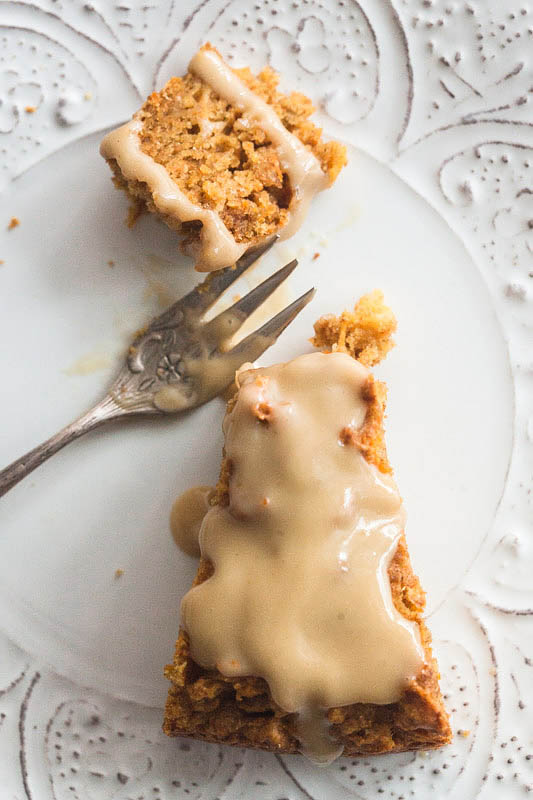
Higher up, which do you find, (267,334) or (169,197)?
(169,197)

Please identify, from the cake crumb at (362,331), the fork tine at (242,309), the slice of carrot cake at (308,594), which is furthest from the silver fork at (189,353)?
the slice of carrot cake at (308,594)

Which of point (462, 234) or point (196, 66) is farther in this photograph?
point (462, 234)

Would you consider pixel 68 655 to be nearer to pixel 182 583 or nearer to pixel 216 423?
pixel 182 583

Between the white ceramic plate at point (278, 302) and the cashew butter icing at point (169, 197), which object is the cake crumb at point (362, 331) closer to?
the white ceramic plate at point (278, 302)

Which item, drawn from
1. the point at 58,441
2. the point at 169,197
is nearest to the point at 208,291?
the point at 169,197

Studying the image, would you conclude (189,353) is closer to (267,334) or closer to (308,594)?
(267,334)

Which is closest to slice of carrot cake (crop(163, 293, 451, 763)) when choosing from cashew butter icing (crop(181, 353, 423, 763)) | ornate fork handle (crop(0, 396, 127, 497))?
cashew butter icing (crop(181, 353, 423, 763))

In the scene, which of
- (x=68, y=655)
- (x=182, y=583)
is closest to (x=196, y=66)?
(x=182, y=583)

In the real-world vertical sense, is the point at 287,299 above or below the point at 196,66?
below
